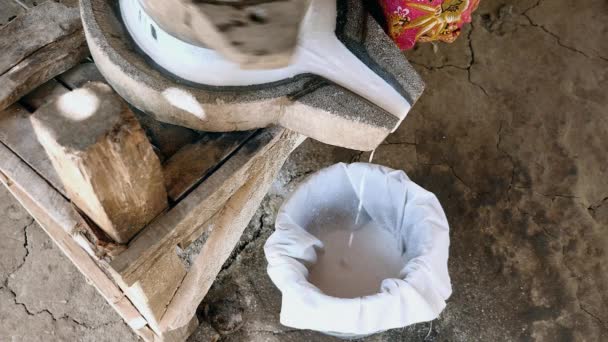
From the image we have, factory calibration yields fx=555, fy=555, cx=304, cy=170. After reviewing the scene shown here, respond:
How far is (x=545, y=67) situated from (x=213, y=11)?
2308mm

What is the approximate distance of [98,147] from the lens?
0.98m

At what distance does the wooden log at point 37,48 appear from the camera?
1.39 meters

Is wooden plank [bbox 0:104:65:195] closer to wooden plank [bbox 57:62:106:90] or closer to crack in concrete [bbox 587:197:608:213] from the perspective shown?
wooden plank [bbox 57:62:106:90]

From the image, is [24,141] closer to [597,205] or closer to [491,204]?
[491,204]

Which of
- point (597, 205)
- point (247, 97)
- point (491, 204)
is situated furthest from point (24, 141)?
point (597, 205)

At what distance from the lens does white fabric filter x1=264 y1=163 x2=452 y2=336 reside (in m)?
1.64

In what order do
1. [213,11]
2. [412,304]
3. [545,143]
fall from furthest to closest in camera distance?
[545,143]
[412,304]
[213,11]

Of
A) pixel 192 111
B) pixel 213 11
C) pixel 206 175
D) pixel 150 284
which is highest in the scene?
pixel 213 11

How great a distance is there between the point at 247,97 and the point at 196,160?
0.20 metres

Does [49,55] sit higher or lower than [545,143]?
higher

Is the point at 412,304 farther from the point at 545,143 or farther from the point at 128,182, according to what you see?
the point at 545,143

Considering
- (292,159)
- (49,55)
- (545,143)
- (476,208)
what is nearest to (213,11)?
(49,55)

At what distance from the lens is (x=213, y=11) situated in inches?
35.4

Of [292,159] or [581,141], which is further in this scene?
[581,141]
